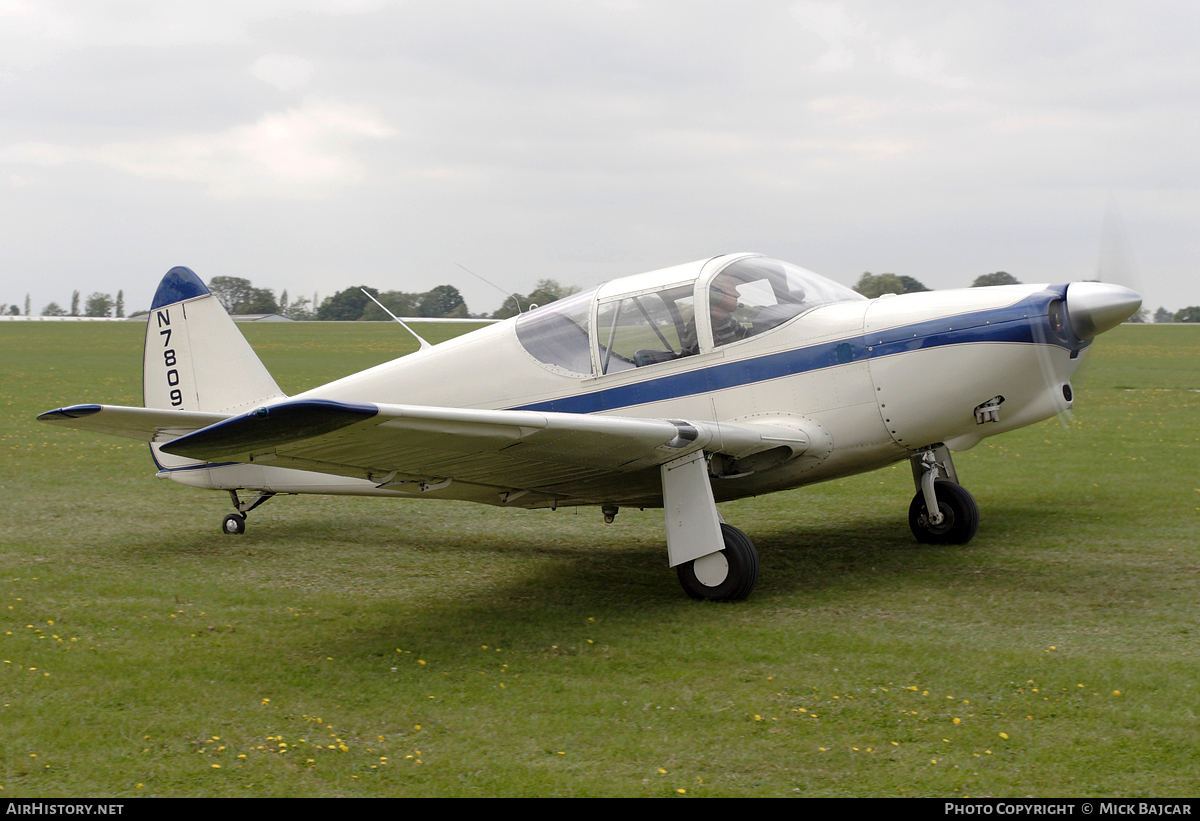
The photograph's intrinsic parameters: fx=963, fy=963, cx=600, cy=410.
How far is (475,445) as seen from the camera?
5.24 m

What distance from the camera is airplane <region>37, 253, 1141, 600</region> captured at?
5.83 meters

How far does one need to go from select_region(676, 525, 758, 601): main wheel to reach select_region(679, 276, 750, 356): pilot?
1299mm

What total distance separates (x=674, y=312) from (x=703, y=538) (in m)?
1.62

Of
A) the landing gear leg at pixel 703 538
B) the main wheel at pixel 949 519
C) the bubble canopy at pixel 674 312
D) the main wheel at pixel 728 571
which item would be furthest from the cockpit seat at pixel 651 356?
the main wheel at pixel 949 519

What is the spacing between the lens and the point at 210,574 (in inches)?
284

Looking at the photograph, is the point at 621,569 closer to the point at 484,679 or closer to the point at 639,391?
the point at 639,391

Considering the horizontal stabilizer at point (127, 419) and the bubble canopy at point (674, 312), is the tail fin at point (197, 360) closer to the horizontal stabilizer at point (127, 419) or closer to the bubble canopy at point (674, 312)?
the horizontal stabilizer at point (127, 419)

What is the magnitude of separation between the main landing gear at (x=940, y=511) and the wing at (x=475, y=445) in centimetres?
178

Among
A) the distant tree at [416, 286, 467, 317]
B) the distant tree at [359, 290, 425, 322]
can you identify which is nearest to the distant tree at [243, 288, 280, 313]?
the distant tree at [359, 290, 425, 322]

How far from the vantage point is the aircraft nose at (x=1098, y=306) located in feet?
19.7

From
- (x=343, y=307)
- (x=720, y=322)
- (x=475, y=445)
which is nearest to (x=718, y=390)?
(x=720, y=322)

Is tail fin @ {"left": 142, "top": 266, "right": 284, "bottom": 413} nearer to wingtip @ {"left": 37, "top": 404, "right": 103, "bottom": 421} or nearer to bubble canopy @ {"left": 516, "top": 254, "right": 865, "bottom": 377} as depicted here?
bubble canopy @ {"left": 516, "top": 254, "right": 865, "bottom": 377}
